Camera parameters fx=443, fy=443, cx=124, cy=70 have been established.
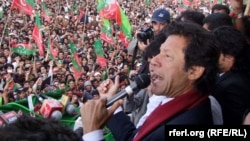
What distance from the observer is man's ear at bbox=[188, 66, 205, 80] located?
1.90 m

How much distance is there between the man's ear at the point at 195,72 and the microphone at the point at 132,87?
0.28 meters

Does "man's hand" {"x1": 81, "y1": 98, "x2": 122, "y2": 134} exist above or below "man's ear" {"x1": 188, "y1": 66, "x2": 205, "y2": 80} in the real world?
below

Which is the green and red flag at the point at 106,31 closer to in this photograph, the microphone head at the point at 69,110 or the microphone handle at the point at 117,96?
the microphone head at the point at 69,110

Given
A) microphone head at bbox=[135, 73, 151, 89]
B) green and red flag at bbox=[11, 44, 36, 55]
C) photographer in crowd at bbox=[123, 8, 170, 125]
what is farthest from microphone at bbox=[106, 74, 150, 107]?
green and red flag at bbox=[11, 44, 36, 55]

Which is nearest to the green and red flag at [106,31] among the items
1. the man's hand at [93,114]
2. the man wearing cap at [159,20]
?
the man wearing cap at [159,20]

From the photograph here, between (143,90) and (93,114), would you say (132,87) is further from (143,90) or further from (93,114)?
(143,90)

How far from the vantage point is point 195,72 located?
1.90m

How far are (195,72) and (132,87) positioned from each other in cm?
31

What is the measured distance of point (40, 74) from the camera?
8719 mm

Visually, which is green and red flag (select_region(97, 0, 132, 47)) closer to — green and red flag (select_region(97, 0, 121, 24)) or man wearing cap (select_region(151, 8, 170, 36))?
green and red flag (select_region(97, 0, 121, 24))

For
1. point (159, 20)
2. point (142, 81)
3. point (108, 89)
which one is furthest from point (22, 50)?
point (142, 81)

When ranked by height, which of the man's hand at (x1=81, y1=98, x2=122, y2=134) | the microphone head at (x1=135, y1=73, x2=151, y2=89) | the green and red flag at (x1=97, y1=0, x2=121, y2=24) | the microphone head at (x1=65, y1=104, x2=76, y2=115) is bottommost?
the microphone head at (x1=65, y1=104, x2=76, y2=115)

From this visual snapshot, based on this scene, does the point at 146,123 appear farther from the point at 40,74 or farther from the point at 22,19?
the point at 22,19

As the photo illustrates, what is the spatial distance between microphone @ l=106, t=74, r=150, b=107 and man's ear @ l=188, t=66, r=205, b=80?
277 mm
